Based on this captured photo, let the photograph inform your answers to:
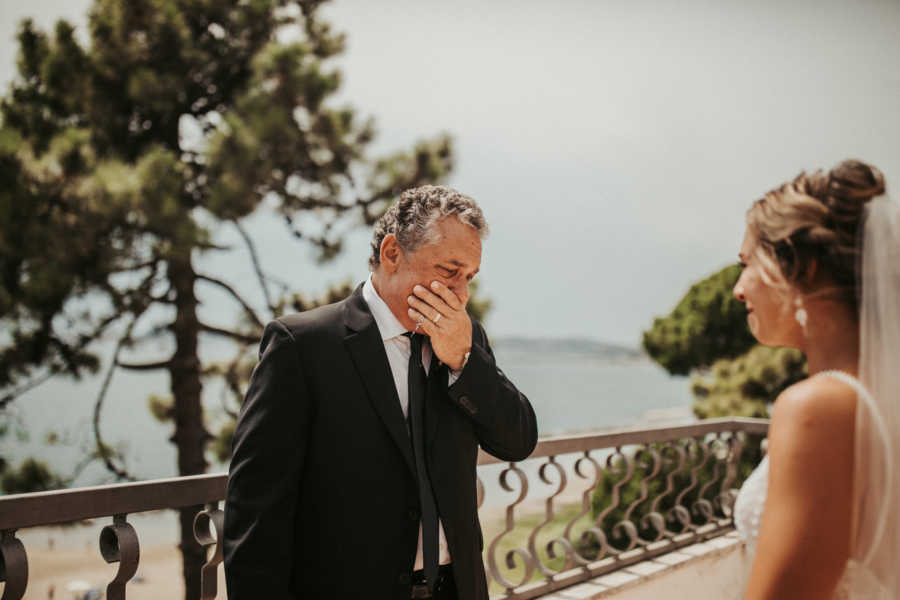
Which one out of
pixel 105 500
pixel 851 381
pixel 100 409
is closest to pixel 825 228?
pixel 851 381

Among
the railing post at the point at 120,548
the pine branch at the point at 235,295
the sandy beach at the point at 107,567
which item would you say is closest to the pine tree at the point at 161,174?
the pine branch at the point at 235,295

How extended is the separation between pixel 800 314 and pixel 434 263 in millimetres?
848

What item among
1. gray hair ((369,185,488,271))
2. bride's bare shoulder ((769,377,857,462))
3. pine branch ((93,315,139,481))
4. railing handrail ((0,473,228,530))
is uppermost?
gray hair ((369,185,488,271))

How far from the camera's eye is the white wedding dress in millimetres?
1359

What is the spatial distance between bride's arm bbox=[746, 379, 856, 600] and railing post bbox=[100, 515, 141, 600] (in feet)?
5.07

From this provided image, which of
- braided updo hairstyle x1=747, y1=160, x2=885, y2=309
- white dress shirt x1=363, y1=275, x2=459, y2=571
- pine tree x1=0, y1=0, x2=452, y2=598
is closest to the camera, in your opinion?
braided updo hairstyle x1=747, y1=160, x2=885, y2=309

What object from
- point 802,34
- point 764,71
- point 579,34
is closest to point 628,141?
point 579,34

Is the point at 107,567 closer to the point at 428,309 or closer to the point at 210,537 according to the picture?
the point at 210,537

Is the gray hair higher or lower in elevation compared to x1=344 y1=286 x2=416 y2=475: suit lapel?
higher

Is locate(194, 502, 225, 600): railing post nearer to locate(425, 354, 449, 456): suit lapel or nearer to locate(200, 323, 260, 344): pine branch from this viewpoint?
locate(425, 354, 449, 456): suit lapel

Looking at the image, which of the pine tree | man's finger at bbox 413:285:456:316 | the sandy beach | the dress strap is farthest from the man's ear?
the sandy beach

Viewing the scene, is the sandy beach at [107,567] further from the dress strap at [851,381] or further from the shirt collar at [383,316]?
the dress strap at [851,381]

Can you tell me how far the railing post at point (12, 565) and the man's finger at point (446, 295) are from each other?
3.79 feet

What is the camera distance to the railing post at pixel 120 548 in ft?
6.39
